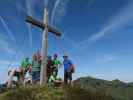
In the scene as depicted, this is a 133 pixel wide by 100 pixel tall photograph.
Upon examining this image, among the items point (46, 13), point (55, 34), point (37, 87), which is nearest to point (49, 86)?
point (37, 87)

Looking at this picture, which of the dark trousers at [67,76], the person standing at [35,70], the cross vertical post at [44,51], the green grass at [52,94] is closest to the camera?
the green grass at [52,94]

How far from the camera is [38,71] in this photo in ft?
42.0

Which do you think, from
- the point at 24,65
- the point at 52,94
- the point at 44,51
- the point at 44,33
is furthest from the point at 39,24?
the point at 52,94

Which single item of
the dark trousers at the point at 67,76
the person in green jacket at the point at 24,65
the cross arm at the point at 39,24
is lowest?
the dark trousers at the point at 67,76

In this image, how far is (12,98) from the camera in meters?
9.60

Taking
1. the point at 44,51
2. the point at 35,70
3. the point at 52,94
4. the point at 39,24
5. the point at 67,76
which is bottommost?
the point at 52,94

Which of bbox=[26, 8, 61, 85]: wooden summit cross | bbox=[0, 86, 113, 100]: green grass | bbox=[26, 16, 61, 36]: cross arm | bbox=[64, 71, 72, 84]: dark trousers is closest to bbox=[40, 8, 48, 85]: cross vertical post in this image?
bbox=[26, 8, 61, 85]: wooden summit cross

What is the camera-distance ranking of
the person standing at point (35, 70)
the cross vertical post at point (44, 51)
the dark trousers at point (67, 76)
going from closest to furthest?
the cross vertical post at point (44, 51) < the dark trousers at point (67, 76) < the person standing at point (35, 70)

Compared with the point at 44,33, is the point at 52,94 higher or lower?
lower

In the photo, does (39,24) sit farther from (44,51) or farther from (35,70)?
(35,70)

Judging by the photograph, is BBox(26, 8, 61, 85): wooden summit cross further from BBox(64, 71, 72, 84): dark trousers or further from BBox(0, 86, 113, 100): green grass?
BBox(0, 86, 113, 100): green grass

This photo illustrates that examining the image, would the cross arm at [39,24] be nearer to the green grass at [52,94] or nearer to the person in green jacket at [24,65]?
the person in green jacket at [24,65]

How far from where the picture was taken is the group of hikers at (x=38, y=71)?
12352 millimetres

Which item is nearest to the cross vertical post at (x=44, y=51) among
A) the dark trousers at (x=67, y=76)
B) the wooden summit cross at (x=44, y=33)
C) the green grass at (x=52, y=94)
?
the wooden summit cross at (x=44, y=33)
